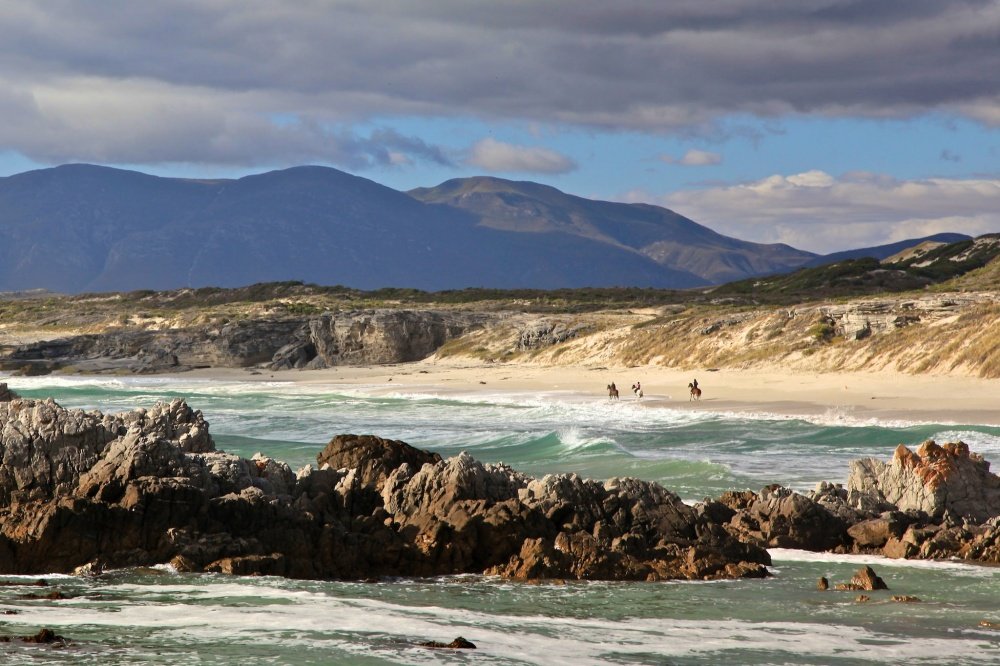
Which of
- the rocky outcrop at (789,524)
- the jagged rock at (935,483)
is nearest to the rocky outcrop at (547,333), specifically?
the jagged rock at (935,483)

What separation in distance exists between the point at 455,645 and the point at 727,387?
32.9 meters

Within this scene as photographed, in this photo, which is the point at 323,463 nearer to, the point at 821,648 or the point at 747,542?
the point at 747,542

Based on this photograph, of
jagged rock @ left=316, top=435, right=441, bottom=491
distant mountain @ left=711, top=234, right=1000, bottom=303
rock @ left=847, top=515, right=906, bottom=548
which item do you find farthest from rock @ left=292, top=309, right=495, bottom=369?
rock @ left=847, top=515, right=906, bottom=548

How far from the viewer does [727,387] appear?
41.9 meters

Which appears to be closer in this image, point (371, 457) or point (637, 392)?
point (371, 457)

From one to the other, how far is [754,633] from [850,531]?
467cm

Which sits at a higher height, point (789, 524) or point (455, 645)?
point (789, 524)

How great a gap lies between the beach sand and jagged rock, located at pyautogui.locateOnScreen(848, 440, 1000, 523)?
13.8 metres

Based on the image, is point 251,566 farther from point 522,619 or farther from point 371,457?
point 371,457

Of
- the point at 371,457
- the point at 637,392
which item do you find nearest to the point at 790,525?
the point at 371,457

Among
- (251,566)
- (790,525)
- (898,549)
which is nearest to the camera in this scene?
(251,566)

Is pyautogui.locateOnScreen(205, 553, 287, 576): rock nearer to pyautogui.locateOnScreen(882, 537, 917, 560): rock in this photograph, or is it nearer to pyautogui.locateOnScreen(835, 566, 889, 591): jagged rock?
pyautogui.locateOnScreen(835, 566, 889, 591): jagged rock

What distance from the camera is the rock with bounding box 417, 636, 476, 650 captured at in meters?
9.98

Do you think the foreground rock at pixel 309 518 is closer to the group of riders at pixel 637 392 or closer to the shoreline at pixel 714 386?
the shoreline at pixel 714 386
